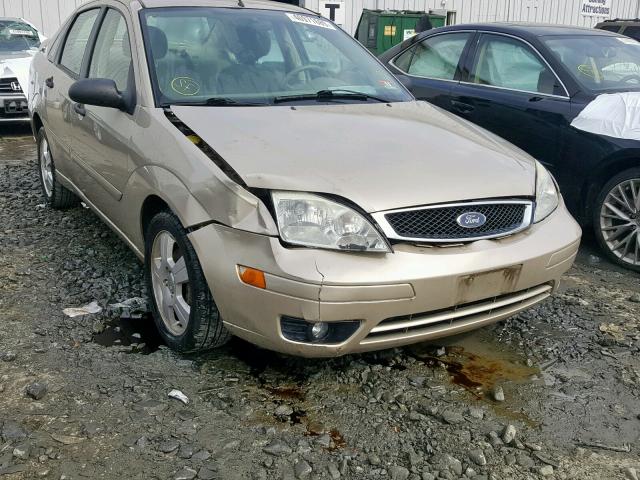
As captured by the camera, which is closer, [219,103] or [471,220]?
[471,220]

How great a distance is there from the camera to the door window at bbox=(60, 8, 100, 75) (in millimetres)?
4438

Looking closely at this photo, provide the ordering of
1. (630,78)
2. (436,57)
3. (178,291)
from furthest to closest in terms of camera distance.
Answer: (436,57)
(630,78)
(178,291)

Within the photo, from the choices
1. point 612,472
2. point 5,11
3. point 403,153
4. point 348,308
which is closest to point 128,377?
point 348,308

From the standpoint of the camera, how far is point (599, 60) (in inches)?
203

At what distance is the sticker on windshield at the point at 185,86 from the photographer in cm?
342

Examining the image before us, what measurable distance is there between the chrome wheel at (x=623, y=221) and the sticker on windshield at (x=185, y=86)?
279cm

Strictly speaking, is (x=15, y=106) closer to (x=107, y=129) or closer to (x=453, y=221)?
(x=107, y=129)

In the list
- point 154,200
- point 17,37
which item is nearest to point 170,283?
point 154,200

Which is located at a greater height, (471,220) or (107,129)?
(107,129)

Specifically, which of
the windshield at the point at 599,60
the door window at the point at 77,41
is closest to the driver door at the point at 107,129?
the door window at the point at 77,41

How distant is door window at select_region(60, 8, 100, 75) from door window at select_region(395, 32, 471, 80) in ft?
9.27

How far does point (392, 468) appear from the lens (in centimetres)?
243

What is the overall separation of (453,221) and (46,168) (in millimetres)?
3847

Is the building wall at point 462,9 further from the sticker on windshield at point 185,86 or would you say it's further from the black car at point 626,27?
the sticker on windshield at point 185,86
